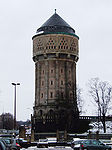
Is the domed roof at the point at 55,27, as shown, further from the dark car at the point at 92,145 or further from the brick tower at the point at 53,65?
the dark car at the point at 92,145

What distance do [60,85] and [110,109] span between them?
2286 centimetres

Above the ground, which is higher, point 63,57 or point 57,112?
point 63,57

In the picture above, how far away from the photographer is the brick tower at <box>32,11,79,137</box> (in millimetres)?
86181

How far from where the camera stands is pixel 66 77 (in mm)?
88500

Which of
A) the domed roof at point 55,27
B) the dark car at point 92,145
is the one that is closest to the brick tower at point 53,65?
the domed roof at point 55,27

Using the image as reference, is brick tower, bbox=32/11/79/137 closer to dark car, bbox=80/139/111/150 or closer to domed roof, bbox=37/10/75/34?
domed roof, bbox=37/10/75/34

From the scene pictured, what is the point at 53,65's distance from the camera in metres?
88.4

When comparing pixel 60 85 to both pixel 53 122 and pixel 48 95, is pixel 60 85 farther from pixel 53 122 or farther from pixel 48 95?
pixel 53 122

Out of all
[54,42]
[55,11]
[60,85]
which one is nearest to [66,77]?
[60,85]

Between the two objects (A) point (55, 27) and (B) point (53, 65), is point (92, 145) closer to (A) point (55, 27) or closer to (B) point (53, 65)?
(B) point (53, 65)

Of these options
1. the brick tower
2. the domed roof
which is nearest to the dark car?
the brick tower

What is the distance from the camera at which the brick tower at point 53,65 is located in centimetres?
8618

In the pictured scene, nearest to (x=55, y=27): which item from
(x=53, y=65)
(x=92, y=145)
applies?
(x=53, y=65)

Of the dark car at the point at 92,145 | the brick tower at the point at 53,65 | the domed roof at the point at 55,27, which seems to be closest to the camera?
the dark car at the point at 92,145
